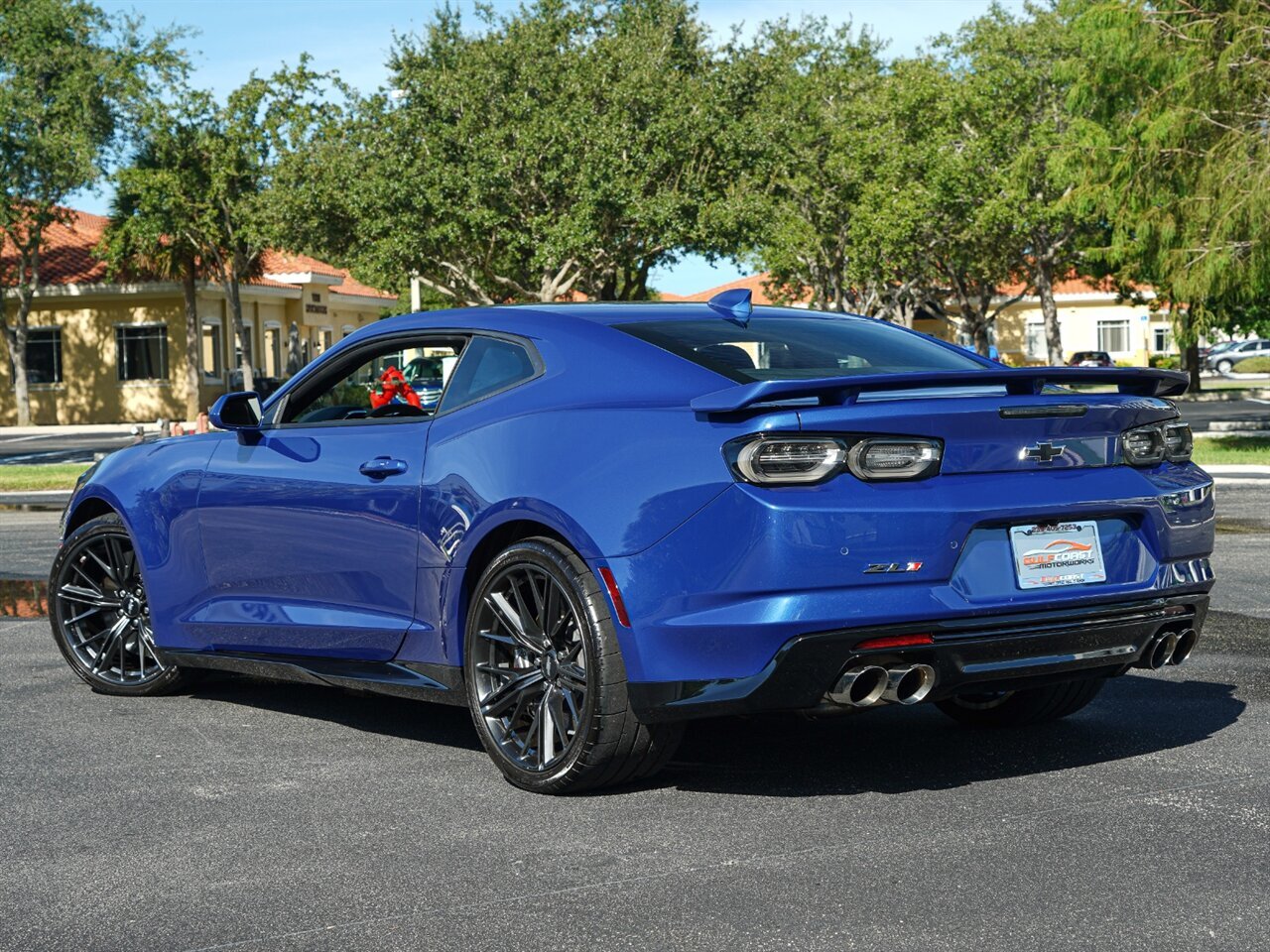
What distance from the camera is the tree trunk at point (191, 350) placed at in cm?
5038

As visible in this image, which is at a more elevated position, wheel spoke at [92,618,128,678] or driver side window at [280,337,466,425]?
driver side window at [280,337,466,425]

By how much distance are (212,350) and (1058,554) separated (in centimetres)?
5054

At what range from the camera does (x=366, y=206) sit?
129 feet

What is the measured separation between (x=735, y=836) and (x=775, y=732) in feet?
5.00

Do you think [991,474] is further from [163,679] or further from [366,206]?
[366,206]

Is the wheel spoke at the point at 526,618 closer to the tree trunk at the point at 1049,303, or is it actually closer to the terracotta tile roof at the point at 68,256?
the terracotta tile roof at the point at 68,256

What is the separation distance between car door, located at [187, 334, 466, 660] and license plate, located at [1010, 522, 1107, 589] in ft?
6.62

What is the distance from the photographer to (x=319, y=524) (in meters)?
6.24

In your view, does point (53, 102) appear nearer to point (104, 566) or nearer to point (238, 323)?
point (238, 323)

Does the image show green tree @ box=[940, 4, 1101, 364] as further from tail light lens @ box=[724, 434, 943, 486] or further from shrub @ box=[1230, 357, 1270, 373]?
tail light lens @ box=[724, 434, 943, 486]

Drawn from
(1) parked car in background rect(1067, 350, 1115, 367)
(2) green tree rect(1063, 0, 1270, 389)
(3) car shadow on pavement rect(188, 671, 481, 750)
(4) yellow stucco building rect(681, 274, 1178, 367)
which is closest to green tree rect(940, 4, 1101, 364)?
(1) parked car in background rect(1067, 350, 1115, 367)

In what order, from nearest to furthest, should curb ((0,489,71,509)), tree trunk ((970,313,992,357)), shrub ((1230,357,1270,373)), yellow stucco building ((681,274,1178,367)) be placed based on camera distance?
curb ((0,489,71,509)), tree trunk ((970,313,992,357)), shrub ((1230,357,1270,373)), yellow stucco building ((681,274,1178,367))

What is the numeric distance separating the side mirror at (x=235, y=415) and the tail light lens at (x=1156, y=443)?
329 centimetres

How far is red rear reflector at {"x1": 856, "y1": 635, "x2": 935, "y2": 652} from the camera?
4859mm
